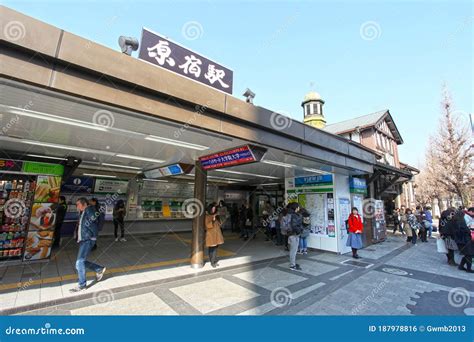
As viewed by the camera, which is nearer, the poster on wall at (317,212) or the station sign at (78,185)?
the poster on wall at (317,212)

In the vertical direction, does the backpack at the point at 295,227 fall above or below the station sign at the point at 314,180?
below

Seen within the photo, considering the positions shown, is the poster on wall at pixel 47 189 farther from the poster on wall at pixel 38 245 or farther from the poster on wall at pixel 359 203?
the poster on wall at pixel 359 203

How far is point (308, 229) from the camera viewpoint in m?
8.85

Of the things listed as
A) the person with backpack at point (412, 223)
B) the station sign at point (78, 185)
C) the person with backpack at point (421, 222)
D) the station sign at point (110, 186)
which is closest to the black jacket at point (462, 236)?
the person with backpack at point (412, 223)

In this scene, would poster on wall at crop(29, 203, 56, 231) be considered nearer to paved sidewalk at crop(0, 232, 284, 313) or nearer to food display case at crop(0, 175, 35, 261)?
food display case at crop(0, 175, 35, 261)

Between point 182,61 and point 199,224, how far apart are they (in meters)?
4.09

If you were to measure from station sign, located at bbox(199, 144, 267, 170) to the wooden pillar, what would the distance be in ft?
1.12

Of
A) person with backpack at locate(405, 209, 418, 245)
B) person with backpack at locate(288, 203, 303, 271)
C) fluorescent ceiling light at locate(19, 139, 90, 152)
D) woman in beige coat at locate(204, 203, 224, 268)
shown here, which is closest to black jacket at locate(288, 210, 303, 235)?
person with backpack at locate(288, 203, 303, 271)

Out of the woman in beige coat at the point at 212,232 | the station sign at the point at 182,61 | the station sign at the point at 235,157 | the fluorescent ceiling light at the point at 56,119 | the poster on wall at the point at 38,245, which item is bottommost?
the poster on wall at the point at 38,245

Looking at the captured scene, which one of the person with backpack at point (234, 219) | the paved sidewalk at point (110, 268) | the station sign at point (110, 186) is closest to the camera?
the paved sidewalk at point (110, 268)

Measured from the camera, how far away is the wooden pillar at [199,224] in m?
6.07

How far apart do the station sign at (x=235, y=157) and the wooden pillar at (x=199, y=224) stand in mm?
342
